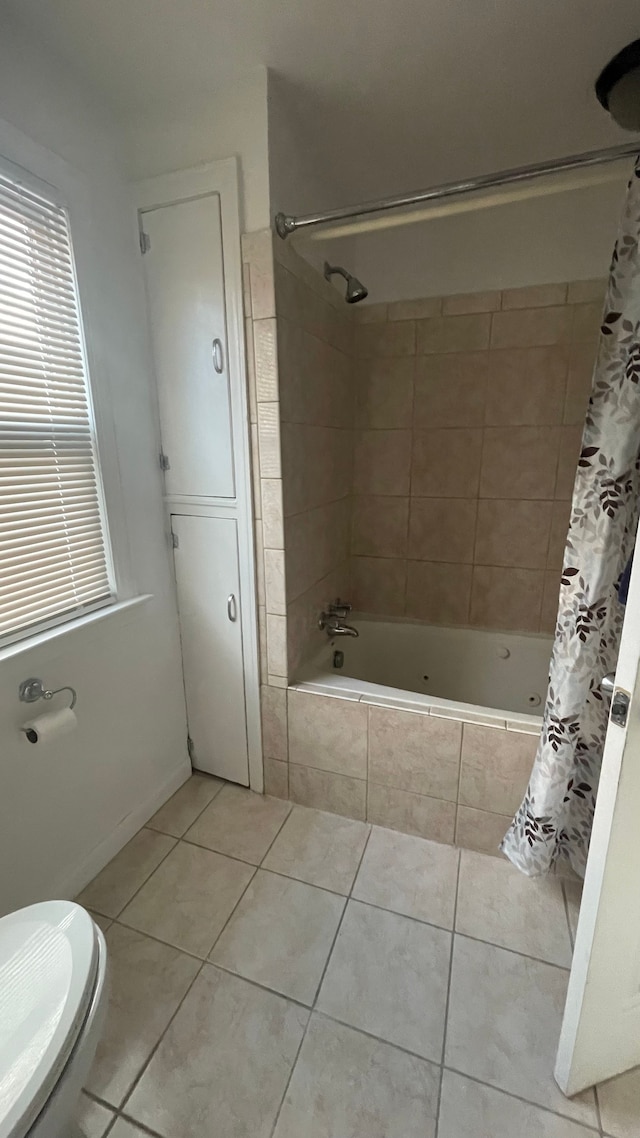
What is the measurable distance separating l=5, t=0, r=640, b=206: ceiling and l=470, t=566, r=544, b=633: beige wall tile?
157 centimetres

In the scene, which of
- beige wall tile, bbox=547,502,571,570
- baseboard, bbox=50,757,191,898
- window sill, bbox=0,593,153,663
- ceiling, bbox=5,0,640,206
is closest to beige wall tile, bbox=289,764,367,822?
baseboard, bbox=50,757,191,898

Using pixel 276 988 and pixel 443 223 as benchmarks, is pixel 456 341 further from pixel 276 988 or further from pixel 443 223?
pixel 276 988

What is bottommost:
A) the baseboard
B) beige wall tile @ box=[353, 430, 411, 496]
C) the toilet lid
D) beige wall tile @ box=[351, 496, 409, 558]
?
the baseboard

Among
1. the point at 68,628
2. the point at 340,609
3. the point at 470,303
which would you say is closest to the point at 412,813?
the point at 340,609

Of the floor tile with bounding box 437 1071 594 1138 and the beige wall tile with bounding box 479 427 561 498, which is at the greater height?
the beige wall tile with bounding box 479 427 561 498

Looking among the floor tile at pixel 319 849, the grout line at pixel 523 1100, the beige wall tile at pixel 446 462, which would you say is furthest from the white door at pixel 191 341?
A: the grout line at pixel 523 1100

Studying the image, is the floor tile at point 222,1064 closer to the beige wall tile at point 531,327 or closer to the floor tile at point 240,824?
the floor tile at point 240,824

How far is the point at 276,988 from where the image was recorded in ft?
3.95

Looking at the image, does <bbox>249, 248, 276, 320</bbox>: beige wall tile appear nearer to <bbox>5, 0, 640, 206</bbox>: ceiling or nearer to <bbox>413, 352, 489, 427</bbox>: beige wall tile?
<bbox>5, 0, 640, 206</bbox>: ceiling

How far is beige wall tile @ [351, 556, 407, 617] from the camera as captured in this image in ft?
7.80

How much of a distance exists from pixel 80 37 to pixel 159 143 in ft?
0.96

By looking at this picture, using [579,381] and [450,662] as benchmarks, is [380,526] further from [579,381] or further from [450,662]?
[579,381]

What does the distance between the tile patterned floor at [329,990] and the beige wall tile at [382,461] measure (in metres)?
1.47

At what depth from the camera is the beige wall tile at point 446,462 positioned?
2.12 meters
